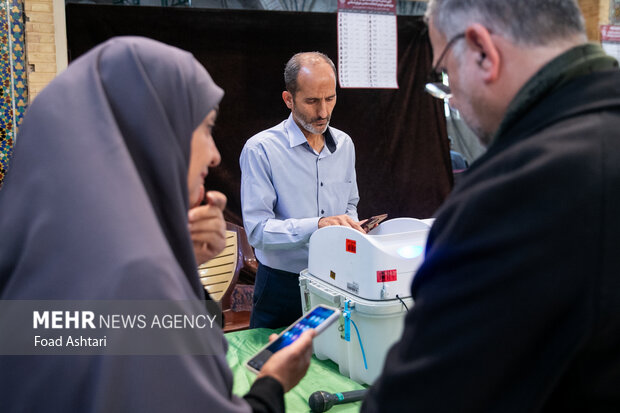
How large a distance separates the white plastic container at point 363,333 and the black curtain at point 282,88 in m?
2.64

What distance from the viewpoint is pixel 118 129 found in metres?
0.83

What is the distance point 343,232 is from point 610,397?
1.01 m

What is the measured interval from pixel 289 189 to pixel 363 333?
965mm

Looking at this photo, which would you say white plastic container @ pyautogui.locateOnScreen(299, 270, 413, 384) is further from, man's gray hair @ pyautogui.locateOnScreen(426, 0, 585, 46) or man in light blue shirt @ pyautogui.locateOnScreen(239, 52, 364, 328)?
man's gray hair @ pyautogui.locateOnScreen(426, 0, 585, 46)

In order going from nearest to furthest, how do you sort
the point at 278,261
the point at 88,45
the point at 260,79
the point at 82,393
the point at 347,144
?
the point at 82,393, the point at 278,261, the point at 347,144, the point at 88,45, the point at 260,79

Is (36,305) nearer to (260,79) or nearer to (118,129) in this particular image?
(118,129)

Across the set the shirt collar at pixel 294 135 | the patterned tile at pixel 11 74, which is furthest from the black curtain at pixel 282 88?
the shirt collar at pixel 294 135

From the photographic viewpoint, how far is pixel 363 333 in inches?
61.5

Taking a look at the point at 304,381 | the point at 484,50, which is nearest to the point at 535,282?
the point at 484,50

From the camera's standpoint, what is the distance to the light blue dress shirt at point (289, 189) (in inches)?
87.3

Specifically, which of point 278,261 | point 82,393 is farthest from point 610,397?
point 278,261

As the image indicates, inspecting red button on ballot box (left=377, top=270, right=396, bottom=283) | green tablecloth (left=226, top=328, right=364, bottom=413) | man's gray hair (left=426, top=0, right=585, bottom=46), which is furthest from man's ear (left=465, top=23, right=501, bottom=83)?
green tablecloth (left=226, top=328, right=364, bottom=413)

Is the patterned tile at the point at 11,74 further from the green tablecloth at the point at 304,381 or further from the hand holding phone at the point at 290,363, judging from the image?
the hand holding phone at the point at 290,363

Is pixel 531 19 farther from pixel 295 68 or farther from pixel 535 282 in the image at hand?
pixel 295 68
